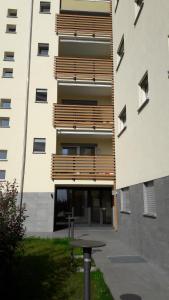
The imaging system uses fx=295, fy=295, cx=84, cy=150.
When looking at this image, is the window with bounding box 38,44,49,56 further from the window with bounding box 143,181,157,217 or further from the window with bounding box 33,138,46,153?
the window with bounding box 143,181,157,217

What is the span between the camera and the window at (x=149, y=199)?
971 centimetres

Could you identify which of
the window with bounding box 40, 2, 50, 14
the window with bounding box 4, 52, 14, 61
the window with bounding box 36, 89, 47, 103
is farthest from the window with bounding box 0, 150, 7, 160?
the window with bounding box 40, 2, 50, 14

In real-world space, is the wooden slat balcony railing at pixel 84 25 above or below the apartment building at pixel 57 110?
above

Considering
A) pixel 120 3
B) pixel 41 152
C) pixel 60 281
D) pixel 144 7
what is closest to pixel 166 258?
pixel 60 281

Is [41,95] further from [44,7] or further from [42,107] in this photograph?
[44,7]

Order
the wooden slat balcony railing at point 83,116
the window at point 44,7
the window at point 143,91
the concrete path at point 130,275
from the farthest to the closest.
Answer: the window at point 44,7 → the wooden slat balcony railing at point 83,116 → the window at point 143,91 → the concrete path at point 130,275

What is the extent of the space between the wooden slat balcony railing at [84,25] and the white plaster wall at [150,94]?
17.9ft

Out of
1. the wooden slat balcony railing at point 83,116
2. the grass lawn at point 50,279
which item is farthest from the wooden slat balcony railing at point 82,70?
the grass lawn at point 50,279

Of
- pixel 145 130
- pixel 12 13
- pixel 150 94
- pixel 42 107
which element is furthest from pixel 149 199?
pixel 12 13

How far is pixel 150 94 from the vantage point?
982 cm

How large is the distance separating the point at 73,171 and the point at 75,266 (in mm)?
9679

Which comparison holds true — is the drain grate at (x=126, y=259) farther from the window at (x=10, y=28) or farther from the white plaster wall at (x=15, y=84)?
the window at (x=10, y=28)

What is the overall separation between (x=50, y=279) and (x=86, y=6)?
66.3 feet

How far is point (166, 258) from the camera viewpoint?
818 cm
